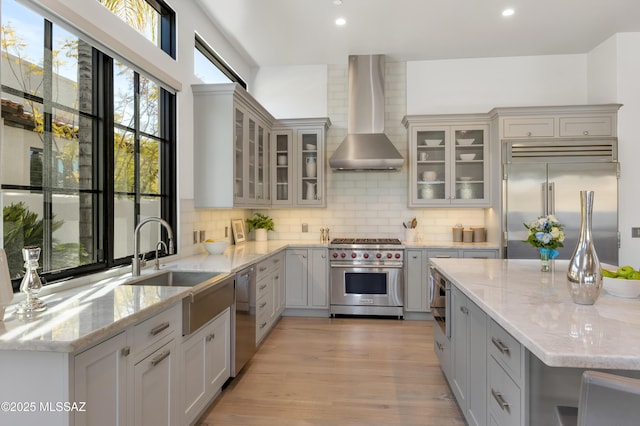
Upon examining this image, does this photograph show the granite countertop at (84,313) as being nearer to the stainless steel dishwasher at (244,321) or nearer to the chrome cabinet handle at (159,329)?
the chrome cabinet handle at (159,329)

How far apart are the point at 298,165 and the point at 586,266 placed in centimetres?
383

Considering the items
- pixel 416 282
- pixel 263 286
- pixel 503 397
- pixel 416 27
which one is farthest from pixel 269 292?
pixel 416 27

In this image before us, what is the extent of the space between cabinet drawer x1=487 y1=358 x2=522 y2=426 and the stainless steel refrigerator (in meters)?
2.83

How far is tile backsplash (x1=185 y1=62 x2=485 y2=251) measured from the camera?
516cm

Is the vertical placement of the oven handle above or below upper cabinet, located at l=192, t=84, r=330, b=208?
below

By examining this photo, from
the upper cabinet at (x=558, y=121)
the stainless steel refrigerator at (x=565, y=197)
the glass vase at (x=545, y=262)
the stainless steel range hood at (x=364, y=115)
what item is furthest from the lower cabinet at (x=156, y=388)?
the upper cabinet at (x=558, y=121)

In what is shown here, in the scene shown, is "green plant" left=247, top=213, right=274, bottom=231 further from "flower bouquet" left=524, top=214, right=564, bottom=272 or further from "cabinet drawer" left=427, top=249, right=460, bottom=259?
"flower bouquet" left=524, top=214, right=564, bottom=272

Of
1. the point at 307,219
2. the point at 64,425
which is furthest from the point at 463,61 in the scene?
the point at 64,425

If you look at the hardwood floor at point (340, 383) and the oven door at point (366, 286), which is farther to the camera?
the oven door at point (366, 286)

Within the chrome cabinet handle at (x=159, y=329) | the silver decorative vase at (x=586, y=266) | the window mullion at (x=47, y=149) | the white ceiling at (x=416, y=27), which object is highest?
the white ceiling at (x=416, y=27)

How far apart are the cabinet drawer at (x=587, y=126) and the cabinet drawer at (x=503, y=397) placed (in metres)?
3.63

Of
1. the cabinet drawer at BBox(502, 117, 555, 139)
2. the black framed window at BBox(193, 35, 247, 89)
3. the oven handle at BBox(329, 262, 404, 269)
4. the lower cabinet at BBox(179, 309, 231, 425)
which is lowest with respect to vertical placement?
the lower cabinet at BBox(179, 309, 231, 425)

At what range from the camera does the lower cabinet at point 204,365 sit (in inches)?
84.8

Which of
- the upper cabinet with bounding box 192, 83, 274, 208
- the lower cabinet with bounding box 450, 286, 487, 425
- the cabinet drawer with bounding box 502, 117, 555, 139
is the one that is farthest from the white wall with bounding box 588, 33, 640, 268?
the upper cabinet with bounding box 192, 83, 274, 208
